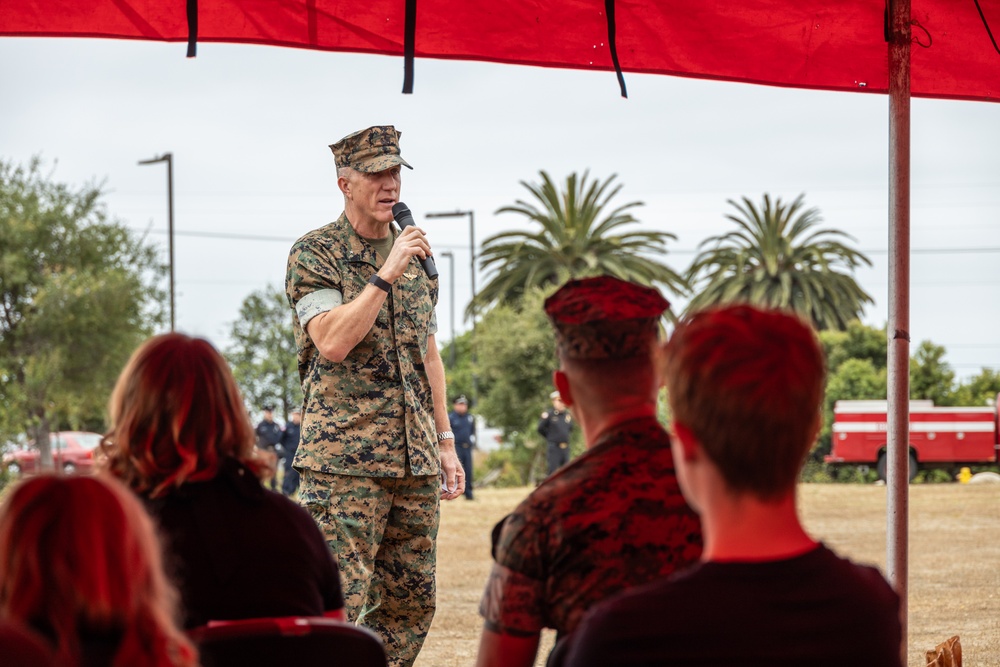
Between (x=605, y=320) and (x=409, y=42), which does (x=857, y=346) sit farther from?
(x=605, y=320)

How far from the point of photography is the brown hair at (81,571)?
164 centimetres

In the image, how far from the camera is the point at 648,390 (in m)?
2.57

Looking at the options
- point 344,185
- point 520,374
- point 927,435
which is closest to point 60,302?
point 520,374

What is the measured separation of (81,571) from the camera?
164 cm

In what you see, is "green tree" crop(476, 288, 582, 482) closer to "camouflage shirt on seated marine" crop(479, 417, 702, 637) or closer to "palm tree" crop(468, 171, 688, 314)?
"palm tree" crop(468, 171, 688, 314)

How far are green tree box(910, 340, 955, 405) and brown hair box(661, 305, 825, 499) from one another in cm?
3986

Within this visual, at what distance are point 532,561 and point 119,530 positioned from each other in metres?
0.93

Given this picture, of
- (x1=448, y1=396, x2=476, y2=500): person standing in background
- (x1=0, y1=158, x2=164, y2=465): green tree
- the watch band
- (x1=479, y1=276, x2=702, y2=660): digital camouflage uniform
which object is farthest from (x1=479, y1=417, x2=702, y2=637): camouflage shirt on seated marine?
(x1=0, y1=158, x2=164, y2=465): green tree

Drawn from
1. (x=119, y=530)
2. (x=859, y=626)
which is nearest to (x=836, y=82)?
(x=859, y=626)

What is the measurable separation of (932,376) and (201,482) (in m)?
40.4

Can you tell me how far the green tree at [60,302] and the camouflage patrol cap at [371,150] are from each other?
3615cm

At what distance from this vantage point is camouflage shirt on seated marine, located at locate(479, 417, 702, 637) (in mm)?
2369

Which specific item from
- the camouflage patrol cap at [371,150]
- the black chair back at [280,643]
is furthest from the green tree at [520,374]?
the black chair back at [280,643]

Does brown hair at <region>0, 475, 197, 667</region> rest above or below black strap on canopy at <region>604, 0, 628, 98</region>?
below
